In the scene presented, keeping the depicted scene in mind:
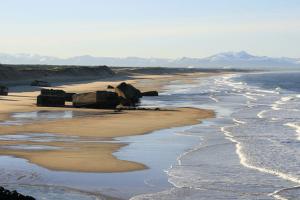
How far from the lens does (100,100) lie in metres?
34.6

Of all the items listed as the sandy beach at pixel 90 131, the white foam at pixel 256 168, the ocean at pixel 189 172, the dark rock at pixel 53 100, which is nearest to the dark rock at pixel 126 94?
the sandy beach at pixel 90 131

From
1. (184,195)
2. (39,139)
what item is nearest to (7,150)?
(39,139)

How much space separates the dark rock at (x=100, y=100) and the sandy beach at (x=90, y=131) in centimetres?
96

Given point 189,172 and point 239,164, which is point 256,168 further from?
point 189,172

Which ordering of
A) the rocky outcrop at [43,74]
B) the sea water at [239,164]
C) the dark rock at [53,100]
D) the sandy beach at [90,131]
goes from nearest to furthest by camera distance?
1. the sea water at [239,164]
2. the sandy beach at [90,131]
3. the dark rock at [53,100]
4. the rocky outcrop at [43,74]

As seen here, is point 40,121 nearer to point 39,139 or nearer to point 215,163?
point 39,139

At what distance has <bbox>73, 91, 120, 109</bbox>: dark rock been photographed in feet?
113

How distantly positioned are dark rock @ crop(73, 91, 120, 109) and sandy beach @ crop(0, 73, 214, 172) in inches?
37.9

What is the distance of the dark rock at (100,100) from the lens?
3453 cm

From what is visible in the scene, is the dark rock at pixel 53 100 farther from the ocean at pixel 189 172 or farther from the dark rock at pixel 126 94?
the ocean at pixel 189 172

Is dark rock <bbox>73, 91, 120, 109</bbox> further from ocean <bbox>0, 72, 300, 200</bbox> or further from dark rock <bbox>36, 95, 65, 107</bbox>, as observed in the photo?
ocean <bbox>0, 72, 300, 200</bbox>

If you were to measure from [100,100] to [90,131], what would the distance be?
37.1 ft

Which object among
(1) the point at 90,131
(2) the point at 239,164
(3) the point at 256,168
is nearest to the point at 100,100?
(1) the point at 90,131

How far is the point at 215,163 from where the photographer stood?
1619 centimetres
